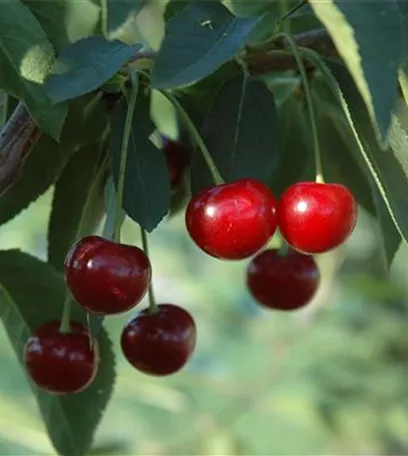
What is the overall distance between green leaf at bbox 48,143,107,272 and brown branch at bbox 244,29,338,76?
0.18 metres

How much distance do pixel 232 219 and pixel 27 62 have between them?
19 cm

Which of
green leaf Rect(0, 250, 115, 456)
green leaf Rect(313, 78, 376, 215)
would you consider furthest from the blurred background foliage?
green leaf Rect(0, 250, 115, 456)

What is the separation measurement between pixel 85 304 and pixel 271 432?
51.3 inches

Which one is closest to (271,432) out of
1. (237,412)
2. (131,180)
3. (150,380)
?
(237,412)

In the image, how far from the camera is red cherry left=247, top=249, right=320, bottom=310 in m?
1.16

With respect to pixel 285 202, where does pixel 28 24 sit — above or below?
above

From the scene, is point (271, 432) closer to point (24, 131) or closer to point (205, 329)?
point (205, 329)

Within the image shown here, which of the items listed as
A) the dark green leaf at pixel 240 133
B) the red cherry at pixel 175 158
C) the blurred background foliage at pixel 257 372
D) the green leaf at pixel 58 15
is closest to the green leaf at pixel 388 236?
the dark green leaf at pixel 240 133

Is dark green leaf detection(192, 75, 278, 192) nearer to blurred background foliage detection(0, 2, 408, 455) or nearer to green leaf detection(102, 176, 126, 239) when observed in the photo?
green leaf detection(102, 176, 126, 239)

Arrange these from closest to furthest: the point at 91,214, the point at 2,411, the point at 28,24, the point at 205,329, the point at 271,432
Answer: the point at 28,24
the point at 91,214
the point at 2,411
the point at 271,432
the point at 205,329

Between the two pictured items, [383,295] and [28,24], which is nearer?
[28,24]

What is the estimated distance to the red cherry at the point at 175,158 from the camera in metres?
1.13

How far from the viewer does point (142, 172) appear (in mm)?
918

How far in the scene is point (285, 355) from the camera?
2.47m
